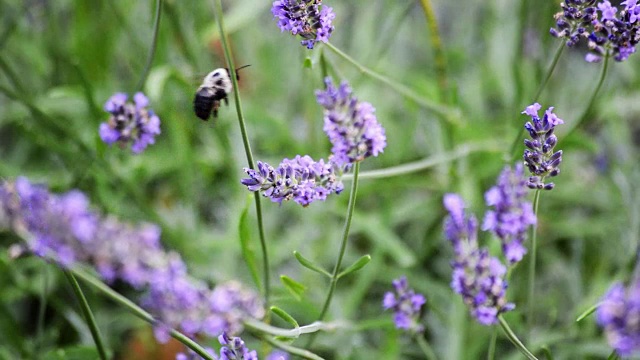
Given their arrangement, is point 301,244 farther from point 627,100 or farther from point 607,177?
point 627,100

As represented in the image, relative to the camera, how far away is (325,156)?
1.65 metres

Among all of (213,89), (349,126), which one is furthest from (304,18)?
(213,89)

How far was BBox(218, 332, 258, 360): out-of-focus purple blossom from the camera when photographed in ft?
2.59

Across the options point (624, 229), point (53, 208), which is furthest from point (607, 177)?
point (53, 208)

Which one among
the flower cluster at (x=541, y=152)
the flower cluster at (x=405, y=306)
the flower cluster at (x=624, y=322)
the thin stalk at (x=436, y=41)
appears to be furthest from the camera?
the thin stalk at (x=436, y=41)

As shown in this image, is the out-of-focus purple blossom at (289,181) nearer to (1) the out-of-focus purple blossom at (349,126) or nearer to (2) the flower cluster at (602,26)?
(1) the out-of-focus purple blossom at (349,126)

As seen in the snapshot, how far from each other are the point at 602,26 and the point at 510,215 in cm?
25

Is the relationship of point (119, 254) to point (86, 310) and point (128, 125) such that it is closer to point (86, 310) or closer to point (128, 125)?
point (86, 310)

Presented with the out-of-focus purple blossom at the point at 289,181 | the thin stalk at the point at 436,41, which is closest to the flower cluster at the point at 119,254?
the out-of-focus purple blossom at the point at 289,181

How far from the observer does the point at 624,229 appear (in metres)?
1.50

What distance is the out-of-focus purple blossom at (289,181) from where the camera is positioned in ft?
2.61

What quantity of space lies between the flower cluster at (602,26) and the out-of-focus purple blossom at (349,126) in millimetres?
269

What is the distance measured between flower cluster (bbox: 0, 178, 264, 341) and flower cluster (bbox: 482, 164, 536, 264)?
12.3 inches

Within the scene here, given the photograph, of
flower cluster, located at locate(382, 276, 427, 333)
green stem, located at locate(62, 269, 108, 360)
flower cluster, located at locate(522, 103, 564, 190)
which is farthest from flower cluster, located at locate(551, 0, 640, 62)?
green stem, located at locate(62, 269, 108, 360)
